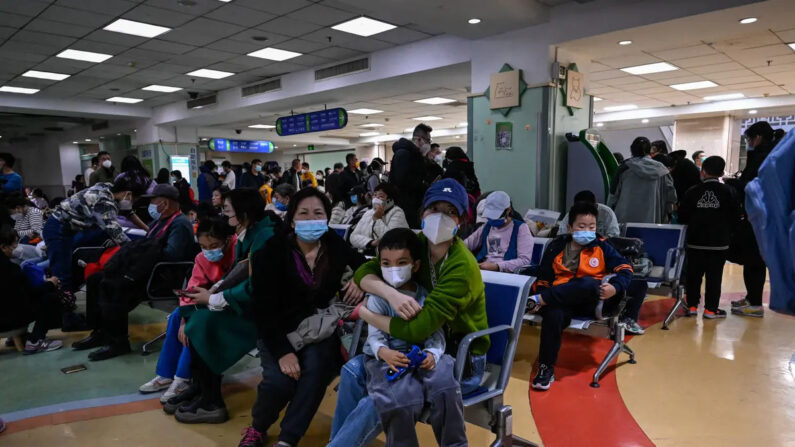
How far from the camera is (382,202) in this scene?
3891 millimetres

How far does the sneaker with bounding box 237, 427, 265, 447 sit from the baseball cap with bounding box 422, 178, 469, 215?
4.11 feet

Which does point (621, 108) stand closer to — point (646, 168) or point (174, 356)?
point (646, 168)

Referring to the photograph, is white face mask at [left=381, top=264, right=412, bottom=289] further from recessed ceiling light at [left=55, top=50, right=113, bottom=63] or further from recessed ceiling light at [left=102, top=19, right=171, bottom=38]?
recessed ceiling light at [left=55, top=50, right=113, bottom=63]

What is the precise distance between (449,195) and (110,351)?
2.80m

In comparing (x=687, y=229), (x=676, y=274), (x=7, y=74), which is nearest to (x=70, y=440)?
(x=676, y=274)

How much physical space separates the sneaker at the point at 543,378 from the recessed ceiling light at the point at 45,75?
31.0 ft

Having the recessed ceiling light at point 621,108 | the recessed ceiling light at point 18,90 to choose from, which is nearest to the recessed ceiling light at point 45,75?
the recessed ceiling light at point 18,90

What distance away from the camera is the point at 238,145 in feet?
53.4

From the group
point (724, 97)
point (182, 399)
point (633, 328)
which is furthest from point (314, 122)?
point (724, 97)

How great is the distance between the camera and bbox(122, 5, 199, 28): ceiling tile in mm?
5457

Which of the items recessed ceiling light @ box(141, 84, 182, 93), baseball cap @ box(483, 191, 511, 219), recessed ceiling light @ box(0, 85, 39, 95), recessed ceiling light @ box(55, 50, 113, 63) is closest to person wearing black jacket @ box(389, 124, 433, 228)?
baseball cap @ box(483, 191, 511, 219)

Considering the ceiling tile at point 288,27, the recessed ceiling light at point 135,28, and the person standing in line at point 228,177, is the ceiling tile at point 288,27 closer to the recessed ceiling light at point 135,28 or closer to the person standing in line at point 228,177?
the recessed ceiling light at point 135,28

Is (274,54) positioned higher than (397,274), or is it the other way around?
(274,54)

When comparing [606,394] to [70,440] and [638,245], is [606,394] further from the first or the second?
[70,440]
